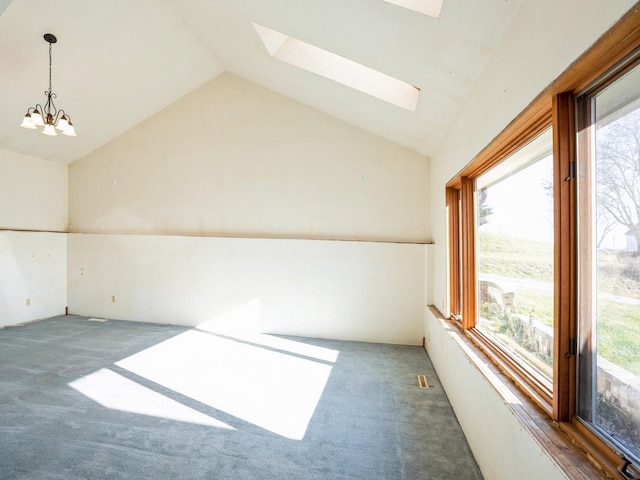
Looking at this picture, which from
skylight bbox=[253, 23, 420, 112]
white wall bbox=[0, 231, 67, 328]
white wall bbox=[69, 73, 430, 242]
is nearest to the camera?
skylight bbox=[253, 23, 420, 112]

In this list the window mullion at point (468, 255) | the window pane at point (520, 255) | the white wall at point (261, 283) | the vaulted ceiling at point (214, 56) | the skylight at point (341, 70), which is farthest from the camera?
the white wall at point (261, 283)

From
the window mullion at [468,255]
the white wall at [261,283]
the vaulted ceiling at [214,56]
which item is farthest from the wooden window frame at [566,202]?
the white wall at [261,283]

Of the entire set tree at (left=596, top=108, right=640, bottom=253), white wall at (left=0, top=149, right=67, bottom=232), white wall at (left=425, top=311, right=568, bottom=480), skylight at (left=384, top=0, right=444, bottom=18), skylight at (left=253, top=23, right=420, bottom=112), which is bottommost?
white wall at (left=425, top=311, right=568, bottom=480)

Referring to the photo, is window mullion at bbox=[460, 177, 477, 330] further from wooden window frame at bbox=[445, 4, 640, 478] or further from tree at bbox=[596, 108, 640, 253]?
tree at bbox=[596, 108, 640, 253]

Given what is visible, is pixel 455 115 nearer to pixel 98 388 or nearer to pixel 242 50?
pixel 242 50

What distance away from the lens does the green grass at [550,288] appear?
3.54ft

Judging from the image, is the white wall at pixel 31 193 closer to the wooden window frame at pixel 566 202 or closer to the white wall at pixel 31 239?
the white wall at pixel 31 239

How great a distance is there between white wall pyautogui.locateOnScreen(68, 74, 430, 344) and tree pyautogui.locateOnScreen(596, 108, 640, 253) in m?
3.64

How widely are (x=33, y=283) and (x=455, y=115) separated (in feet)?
22.5

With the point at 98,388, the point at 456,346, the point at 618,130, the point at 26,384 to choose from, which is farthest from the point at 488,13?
the point at 26,384

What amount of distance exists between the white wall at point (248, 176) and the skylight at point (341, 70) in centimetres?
142

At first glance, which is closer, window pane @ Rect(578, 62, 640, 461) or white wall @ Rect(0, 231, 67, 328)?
window pane @ Rect(578, 62, 640, 461)

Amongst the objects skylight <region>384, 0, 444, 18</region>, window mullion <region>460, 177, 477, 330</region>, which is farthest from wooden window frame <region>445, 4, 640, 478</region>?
window mullion <region>460, 177, 477, 330</region>

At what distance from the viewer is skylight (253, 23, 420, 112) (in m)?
3.47
